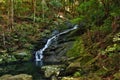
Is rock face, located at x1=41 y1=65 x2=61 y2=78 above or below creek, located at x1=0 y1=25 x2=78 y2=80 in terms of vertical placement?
above

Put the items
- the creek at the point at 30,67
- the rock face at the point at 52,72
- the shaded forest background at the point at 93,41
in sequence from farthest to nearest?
the creek at the point at 30,67 < the rock face at the point at 52,72 < the shaded forest background at the point at 93,41

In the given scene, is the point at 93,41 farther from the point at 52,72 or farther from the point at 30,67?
the point at 30,67

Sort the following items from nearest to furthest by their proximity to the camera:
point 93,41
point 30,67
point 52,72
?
point 93,41 < point 52,72 < point 30,67

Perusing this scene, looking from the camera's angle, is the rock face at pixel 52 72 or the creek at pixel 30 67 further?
the creek at pixel 30 67

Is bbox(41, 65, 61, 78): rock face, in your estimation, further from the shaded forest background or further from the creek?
the shaded forest background

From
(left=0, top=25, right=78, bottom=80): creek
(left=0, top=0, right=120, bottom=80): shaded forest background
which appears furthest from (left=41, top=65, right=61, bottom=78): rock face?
(left=0, top=0, right=120, bottom=80): shaded forest background

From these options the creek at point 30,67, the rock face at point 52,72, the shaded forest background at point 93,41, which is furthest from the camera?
the creek at point 30,67

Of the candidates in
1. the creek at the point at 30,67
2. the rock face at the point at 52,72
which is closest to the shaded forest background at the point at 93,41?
the rock face at the point at 52,72

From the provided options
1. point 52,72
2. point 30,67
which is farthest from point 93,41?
point 30,67

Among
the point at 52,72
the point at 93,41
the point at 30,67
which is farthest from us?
the point at 30,67

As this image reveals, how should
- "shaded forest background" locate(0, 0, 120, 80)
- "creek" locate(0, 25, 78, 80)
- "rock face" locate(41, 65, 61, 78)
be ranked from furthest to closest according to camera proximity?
"creek" locate(0, 25, 78, 80)
"rock face" locate(41, 65, 61, 78)
"shaded forest background" locate(0, 0, 120, 80)

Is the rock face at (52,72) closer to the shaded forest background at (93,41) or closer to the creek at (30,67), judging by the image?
A: the creek at (30,67)

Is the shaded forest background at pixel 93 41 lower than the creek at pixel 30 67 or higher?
higher

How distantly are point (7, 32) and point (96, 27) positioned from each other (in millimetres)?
16599
